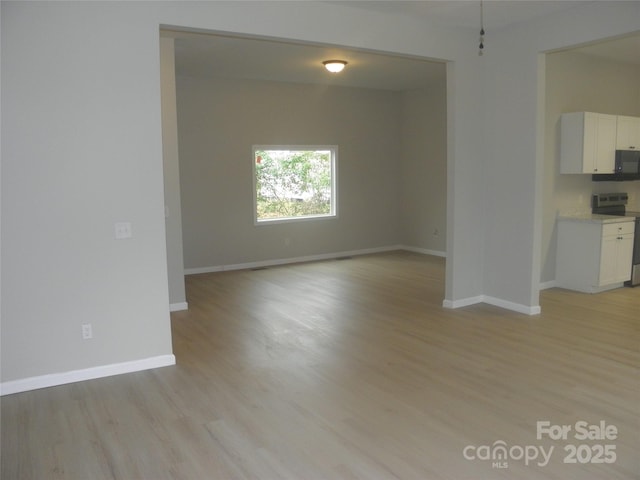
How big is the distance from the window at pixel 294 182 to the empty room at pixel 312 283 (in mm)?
1085

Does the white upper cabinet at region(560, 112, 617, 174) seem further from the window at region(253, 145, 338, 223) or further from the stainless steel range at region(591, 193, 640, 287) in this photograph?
the window at region(253, 145, 338, 223)

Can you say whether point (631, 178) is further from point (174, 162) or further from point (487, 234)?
point (174, 162)

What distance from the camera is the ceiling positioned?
4434 millimetres

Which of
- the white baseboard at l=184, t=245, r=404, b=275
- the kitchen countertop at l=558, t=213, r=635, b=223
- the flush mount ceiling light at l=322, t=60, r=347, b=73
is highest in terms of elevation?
the flush mount ceiling light at l=322, t=60, r=347, b=73

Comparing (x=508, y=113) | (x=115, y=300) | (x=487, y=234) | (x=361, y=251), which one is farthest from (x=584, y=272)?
(x=115, y=300)

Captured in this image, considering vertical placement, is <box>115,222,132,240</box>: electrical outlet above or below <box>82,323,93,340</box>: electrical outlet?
above

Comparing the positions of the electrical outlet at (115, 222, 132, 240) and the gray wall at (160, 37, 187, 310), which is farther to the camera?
the gray wall at (160, 37, 187, 310)

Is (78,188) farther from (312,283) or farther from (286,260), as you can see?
(286,260)

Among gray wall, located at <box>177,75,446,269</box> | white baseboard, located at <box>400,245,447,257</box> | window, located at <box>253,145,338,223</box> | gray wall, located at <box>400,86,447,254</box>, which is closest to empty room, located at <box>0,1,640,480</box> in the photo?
gray wall, located at <box>177,75,446,269</box>

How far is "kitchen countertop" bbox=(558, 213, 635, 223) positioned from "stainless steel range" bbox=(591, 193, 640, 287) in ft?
0.80

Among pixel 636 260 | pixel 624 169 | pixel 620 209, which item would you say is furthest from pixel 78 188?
pixel 620 209

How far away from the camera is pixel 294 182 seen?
333 inches

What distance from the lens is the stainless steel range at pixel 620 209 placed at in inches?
247

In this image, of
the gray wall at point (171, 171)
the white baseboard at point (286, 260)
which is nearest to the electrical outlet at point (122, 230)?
the gray wall at point (171, 171)
